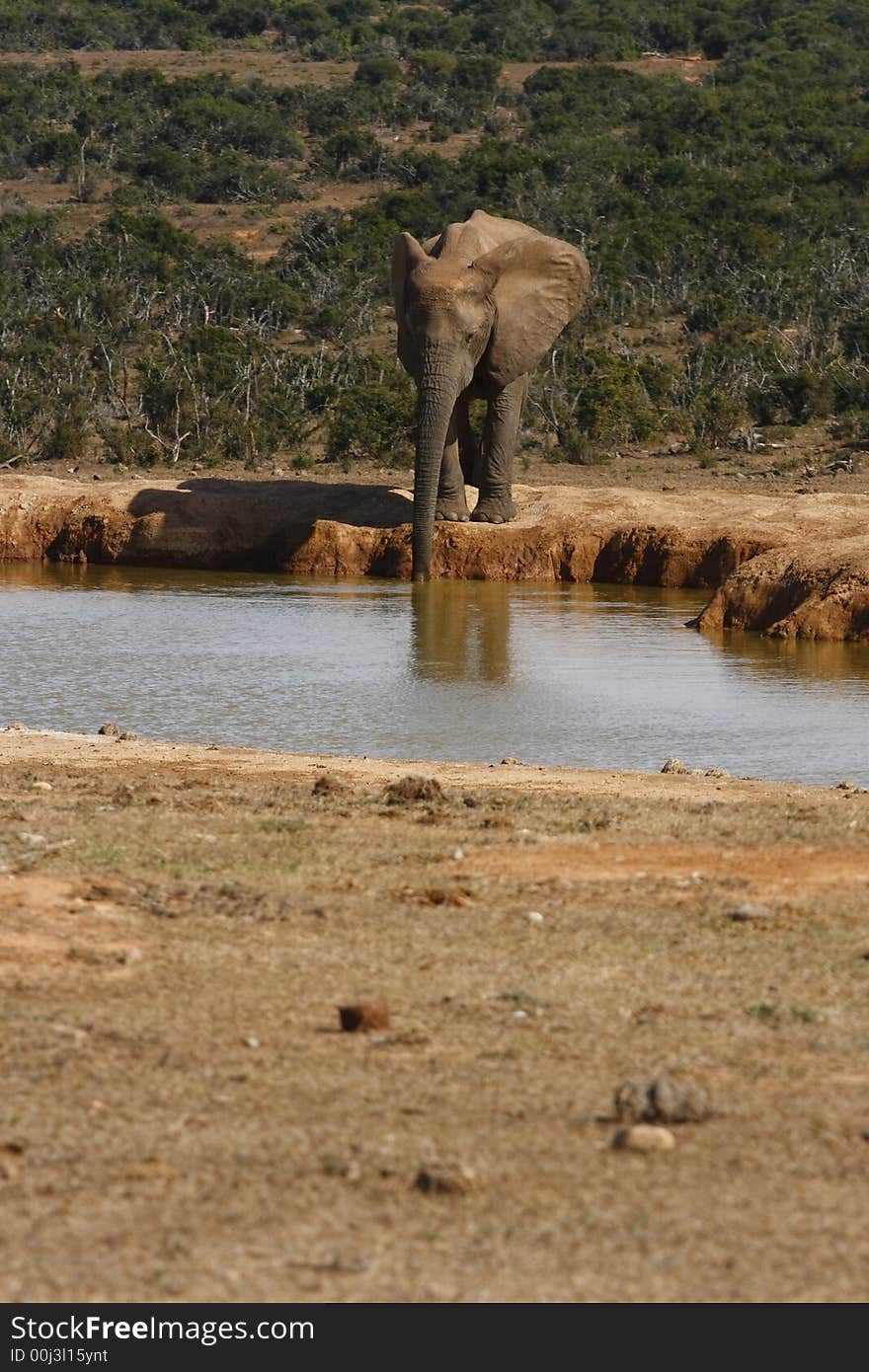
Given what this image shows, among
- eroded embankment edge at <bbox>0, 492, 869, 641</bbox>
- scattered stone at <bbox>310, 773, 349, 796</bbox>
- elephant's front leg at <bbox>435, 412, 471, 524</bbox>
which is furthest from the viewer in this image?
elephant's front leg at <bbox>435, 412, 471, 524</bbox>

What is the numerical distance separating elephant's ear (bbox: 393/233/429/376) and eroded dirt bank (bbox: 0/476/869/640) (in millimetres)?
1762

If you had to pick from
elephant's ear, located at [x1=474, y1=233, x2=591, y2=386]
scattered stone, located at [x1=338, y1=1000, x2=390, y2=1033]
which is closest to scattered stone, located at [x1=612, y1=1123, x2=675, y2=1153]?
scattered stone, located at [x1=338, y1=1000, x2=390, y2=1033]

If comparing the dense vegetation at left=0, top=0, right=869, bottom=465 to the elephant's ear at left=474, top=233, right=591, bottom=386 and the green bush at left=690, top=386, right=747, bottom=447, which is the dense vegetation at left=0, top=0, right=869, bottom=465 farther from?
the elephant's ear at left=474, top=233, right=591, bottom=386

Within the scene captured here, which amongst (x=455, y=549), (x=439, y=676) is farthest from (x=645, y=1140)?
(x=455, y=549)

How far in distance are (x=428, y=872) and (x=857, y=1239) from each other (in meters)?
3.90

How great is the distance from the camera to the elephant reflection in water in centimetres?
1636

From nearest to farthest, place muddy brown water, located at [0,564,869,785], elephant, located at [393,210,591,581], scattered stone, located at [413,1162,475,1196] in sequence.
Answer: scattered stone, located at [413,1162,475,1196] → muddy brown water, located at [0,564,869,785] → elephant, located at [393,210,591,581]

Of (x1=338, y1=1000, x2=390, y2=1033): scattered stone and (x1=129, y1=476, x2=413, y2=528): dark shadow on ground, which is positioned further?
(x1=129, y1=476, x2=413, y2=528): dark shadow on ground

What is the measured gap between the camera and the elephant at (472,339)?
869 inches

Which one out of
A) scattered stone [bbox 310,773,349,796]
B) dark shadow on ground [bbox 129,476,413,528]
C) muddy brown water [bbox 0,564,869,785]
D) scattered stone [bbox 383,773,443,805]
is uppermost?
dark shadow on ground [bbox 129,476,413,528]

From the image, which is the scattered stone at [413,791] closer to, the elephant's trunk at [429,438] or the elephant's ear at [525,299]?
the elephant's trunk at [429,438]

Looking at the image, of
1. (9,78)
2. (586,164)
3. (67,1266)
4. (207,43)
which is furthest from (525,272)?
(207,43)

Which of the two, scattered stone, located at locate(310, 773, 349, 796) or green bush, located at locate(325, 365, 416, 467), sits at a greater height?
green bush, located at locate(325, 365, 416, 467)

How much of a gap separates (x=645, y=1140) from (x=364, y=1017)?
45.7 inches
